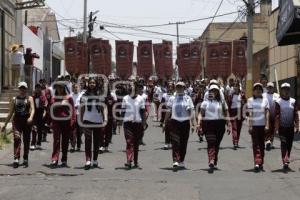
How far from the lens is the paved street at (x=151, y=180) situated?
10.3 m

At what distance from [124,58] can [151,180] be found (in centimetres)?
1791

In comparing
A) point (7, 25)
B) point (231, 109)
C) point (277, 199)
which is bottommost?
point (277, 199)

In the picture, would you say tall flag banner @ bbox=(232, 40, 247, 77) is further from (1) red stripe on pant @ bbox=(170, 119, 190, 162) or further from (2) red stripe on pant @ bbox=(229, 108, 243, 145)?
(1) red stripe on pant @ bbox=(170, 119, 190, 162)

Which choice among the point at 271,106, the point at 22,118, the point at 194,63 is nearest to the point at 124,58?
the point at 194,63

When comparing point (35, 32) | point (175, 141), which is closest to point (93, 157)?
point (175, 141)

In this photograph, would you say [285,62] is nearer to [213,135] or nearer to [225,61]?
[225,61]

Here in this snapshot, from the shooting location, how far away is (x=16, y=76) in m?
32.3

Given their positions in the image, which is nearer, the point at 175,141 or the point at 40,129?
the point at 175,141

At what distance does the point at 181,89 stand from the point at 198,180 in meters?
2.42

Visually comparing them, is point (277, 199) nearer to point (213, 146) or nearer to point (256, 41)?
point (213, 146)

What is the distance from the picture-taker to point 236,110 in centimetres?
1748

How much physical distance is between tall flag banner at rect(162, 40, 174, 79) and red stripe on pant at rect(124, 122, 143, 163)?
15903 millimetres

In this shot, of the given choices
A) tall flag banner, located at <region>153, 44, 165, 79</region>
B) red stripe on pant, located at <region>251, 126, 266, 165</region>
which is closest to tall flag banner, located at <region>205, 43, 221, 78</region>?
tall flag banner, located at <region>153, 44, 165, 79</region>

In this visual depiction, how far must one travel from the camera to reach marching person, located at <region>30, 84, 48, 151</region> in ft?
55.0
